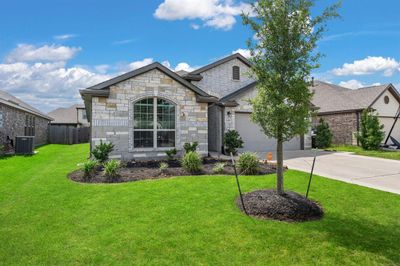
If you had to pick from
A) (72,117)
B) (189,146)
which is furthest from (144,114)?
(72,117)

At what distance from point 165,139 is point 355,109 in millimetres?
14401

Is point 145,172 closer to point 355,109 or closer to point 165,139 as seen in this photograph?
point 165,139

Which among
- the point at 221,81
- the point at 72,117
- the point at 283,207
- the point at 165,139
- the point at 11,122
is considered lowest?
the point at 283,207

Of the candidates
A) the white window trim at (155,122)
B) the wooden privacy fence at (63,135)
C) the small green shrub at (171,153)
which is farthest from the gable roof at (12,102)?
the small green shrub at (171,153)

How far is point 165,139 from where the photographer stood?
1244 cm

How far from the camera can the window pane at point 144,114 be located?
11.9 m

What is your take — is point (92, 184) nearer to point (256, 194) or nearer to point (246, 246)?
point (256, 194)

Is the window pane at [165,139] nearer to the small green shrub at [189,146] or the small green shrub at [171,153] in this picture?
the small green shrub at [189,146]

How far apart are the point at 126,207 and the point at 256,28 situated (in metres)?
4.75

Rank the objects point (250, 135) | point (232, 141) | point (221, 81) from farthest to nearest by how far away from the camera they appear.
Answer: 1. point (221, 81)
2. point (250, 135)
3. point (232, 141)

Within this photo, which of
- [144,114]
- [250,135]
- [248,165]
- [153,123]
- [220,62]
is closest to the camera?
[248,165]

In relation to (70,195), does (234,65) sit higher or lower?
higher

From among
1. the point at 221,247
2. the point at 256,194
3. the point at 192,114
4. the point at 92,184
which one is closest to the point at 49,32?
the point at 192,114

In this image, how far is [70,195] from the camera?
6844 mm
